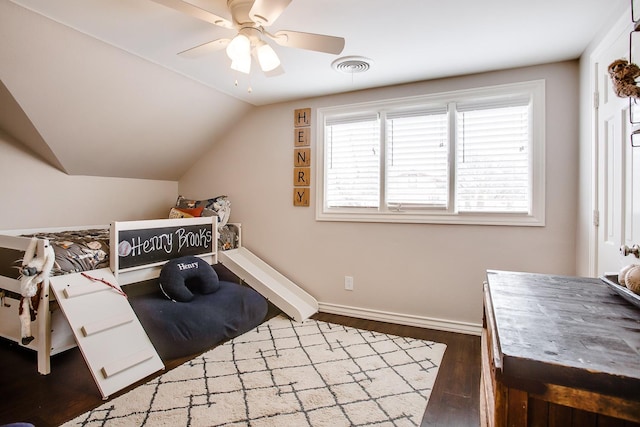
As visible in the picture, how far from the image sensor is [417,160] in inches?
121

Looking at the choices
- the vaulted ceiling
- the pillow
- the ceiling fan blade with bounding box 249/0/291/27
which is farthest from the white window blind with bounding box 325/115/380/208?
the ceiling fan blade with bounding box 249/0/291/27

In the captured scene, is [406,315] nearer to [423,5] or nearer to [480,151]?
Answer: [480,151]

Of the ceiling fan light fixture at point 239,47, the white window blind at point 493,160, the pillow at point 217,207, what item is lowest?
the pillow at point 217,207

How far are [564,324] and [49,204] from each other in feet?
12.8

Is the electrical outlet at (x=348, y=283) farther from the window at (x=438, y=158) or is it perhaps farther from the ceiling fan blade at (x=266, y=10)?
the ceiling fan blade at (x=266, y=10)

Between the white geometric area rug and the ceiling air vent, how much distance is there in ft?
7.09

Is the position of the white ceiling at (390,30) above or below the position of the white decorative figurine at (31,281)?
above

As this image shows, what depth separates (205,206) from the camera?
3695mm

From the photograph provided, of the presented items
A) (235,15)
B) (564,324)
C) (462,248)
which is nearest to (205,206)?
(235,15)

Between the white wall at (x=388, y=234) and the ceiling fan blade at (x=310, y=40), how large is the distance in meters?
1.45

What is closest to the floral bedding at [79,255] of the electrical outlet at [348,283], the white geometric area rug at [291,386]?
the white geometric area rug at [291,386]

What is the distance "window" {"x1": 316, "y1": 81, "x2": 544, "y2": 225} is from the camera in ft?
8.84

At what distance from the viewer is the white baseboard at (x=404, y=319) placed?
2.87 meters

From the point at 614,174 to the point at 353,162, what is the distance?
79.2 inches
